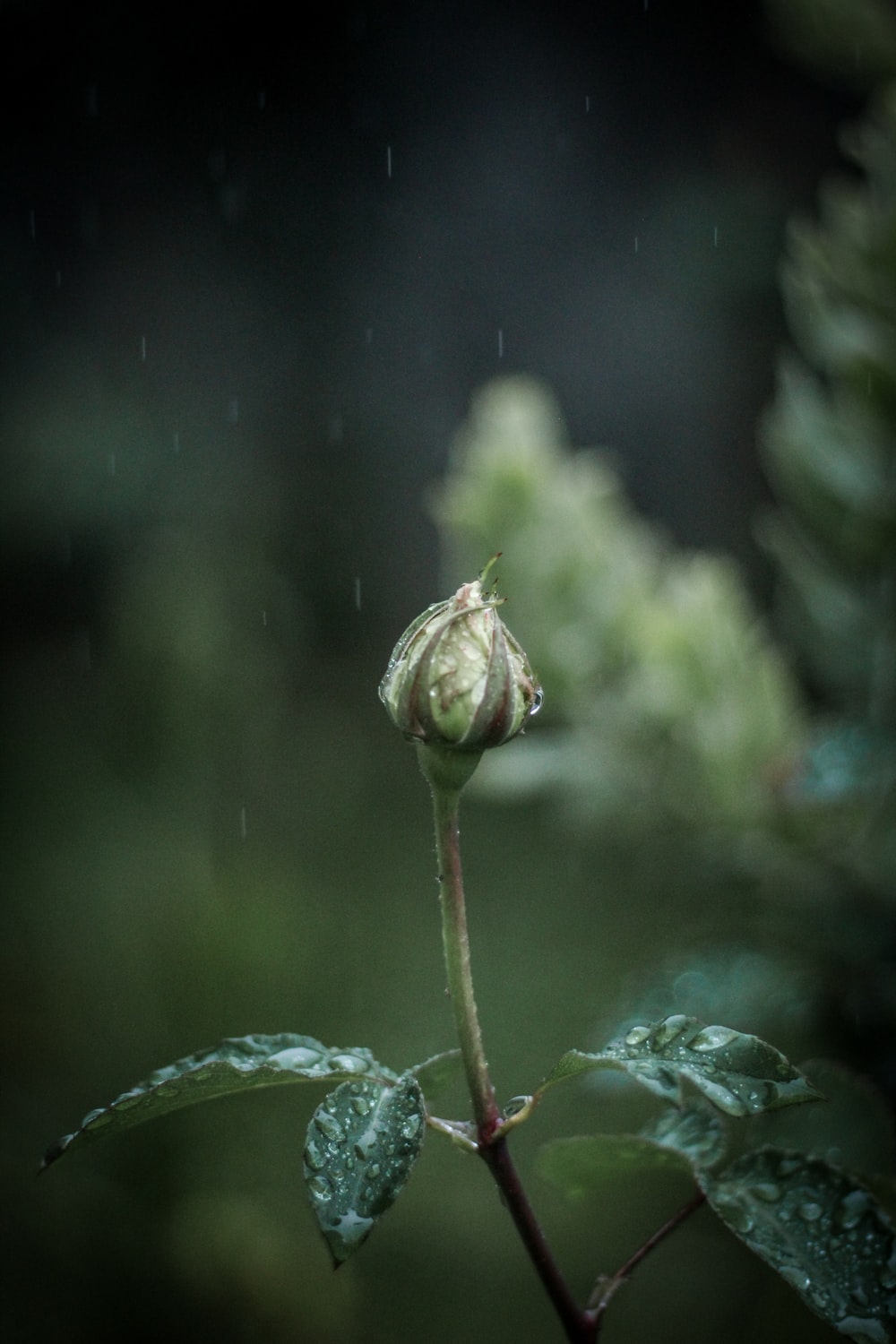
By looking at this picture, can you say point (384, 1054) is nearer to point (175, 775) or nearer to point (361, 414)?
point (175, 775)

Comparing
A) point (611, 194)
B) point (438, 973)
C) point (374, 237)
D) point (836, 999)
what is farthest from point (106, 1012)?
point (611, 194)

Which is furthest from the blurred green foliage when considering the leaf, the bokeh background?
the leaf

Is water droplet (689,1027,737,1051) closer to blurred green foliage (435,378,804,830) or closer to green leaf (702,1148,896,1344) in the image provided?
green leaf (702,1148,896,1344)

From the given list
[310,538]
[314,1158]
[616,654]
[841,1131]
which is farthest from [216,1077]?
[310,538]

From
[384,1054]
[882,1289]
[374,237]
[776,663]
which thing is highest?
[374,237]

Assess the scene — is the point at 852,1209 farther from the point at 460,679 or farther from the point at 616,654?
the point at 616,654

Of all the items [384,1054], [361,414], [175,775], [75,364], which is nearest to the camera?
[384,1054]

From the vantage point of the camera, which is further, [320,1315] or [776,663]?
[320,1315]
